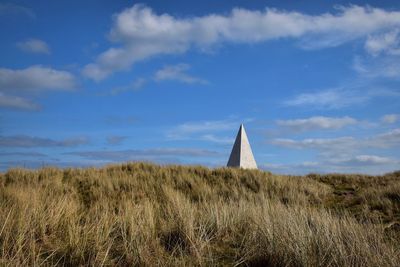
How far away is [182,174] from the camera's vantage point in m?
18.0

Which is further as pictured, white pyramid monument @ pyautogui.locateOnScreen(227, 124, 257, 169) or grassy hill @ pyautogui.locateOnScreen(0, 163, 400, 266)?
white pyramid monument @ pyautogui.locateOnScreen(227, 124, 257, 169)

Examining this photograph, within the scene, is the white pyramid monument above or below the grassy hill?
above

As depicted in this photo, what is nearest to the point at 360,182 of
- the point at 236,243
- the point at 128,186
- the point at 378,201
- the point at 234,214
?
the point at 378,201

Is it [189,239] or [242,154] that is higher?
[242,154]

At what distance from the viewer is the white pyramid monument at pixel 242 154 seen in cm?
2962

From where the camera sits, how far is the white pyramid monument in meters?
29.6

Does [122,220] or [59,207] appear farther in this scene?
[59,207]

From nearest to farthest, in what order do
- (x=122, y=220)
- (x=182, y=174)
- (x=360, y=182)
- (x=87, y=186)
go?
1. (x=122, y=220)
2. (x=87, y=186)
3. (x=182, y=174)
4. (x=360, y=182)

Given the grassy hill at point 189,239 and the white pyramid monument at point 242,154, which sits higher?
the white pyramid monument at point 242,154

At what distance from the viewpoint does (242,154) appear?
29891mm

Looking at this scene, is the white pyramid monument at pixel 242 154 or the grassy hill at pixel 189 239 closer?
the grassy hill at pixel 189 239

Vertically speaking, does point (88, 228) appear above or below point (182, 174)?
below

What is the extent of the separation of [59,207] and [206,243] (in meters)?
2.87

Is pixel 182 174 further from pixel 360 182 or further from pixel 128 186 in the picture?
pixel 360 182
